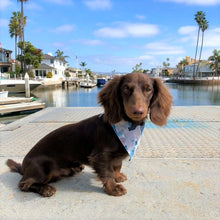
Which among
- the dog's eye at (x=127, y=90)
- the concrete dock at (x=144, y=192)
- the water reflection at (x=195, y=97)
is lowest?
the water reflection at (x=195, y=97)

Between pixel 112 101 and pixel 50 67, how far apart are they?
56.5 metres

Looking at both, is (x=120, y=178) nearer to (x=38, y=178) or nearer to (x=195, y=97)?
(x=38, y=178)

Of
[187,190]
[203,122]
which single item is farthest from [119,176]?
[203,122]

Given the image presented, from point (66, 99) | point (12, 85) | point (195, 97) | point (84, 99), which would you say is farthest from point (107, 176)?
point (12, 85)

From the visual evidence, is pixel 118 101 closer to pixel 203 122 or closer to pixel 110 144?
pixel 110 144

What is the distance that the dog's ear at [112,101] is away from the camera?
215cm

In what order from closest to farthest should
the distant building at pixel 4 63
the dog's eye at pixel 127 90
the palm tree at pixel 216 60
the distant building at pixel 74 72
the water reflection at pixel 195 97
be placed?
1. the dog's eye at pixel 127 90
2. the water reflection at pixel 195 97
3. the distant building at pixel 4 63
4. the palm tree at pixel 216 60
5. the distant building at pixel 74 72

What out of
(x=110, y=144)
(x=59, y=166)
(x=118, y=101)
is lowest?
(x=59, y=166)

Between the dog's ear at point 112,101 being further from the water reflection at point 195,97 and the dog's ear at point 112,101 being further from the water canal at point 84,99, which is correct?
the water reflection at point 195,97

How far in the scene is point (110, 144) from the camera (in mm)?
2141

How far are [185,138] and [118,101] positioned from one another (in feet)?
9.84

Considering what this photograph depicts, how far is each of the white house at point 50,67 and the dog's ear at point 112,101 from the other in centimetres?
5308

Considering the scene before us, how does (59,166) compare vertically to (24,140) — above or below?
above

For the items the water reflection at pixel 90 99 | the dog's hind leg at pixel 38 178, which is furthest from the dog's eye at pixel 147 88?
the water reflection at pixel 90 99
